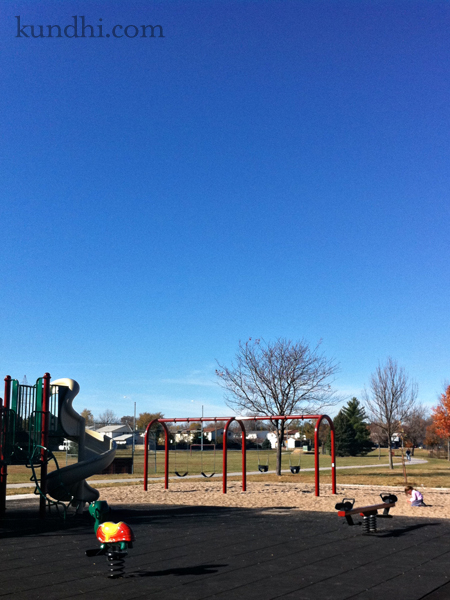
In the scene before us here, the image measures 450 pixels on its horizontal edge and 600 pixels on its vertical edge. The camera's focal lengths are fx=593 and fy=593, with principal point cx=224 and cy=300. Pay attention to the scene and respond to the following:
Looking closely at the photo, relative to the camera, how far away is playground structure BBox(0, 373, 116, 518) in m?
14.5

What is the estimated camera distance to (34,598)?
6.93 metres

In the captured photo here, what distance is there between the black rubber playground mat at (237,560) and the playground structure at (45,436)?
1.16m

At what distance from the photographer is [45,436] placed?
578 inches

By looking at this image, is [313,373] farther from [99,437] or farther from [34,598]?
[34,598]

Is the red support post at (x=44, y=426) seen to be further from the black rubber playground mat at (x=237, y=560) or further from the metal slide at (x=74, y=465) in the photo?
the black rubber playground mat at (x=237, y=560)

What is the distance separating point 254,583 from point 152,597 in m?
1.42

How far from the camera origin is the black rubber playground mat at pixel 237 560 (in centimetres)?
727

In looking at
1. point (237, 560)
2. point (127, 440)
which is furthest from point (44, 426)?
point (127, 440)

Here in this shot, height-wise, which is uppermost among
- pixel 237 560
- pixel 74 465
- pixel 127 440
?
pixel 74 465

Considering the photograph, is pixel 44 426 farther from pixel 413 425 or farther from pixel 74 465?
pixel 413 425

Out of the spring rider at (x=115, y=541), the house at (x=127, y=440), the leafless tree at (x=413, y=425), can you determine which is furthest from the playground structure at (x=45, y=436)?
Result: the house at (x=127, y=440)

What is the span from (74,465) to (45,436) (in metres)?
1.29

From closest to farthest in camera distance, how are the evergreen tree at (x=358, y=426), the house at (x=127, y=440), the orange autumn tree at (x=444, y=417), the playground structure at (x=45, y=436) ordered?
the playground structure at (x=45, y=436) → the orange autumn tree at (x=444, y=417) → the evergreen tree at (x=358, y=426) → the house at (x=127, y=440)

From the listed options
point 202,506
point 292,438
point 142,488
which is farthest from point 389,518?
point 292,438
